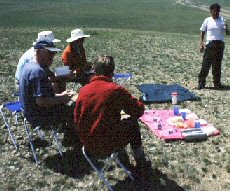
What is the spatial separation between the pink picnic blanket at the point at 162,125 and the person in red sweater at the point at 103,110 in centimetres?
308

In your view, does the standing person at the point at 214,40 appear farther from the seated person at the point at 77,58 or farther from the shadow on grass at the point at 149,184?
the shadow on grass at the point at 149,184

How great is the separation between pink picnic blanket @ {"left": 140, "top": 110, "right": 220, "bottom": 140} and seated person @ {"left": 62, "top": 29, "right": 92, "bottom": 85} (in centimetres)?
211

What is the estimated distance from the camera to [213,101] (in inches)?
522

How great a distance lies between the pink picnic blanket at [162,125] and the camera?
33.2 ft

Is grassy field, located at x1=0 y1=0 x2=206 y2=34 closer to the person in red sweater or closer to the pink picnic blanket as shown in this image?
the pink picnic blanket

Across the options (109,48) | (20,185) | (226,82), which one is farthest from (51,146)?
(109,48)

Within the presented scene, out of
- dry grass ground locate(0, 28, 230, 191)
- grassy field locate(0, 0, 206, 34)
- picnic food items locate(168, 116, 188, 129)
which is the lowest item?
grassy field locate(0, 0, 206, 34)

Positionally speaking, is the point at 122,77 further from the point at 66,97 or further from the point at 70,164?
the point at 70,164

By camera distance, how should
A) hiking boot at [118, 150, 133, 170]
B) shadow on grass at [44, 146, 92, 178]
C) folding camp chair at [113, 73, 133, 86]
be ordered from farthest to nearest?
folding camp chair at [113, 73, 133, 86] < shadow on grass at [44, 146, 92, 178] < hiking boot at [118, 150, 133, 170]

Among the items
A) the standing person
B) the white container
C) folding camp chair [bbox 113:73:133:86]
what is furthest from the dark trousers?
folding camp chair [bbox 113:73:133:86]

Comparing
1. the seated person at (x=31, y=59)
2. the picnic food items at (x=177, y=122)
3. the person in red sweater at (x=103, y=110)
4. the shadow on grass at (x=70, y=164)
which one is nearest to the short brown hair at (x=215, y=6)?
the picnic food items at (x=177, y=122)

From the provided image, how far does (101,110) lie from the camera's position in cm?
701

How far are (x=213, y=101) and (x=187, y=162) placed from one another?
15.7 feet

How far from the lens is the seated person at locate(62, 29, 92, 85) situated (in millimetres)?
11578
